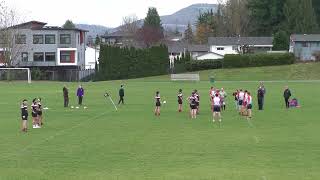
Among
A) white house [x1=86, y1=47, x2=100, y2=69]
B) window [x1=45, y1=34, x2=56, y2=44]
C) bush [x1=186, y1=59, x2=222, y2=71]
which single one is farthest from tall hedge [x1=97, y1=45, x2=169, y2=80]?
white house [x1=86, y1=47, x2=100, y2=69]

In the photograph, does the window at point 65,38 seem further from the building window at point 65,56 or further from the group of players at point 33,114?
the group of players at point 33,114

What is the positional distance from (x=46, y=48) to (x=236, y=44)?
43.9 m

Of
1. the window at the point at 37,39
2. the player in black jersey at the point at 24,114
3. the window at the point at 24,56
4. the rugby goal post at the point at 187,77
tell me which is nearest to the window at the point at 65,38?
the window at the point at 37,39

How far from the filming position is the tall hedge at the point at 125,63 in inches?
4090

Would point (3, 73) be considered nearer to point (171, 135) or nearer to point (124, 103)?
point (124, 103)

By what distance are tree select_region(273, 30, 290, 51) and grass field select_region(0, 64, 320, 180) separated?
81582 mm

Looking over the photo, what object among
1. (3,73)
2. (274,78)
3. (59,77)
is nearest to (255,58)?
(274,78)

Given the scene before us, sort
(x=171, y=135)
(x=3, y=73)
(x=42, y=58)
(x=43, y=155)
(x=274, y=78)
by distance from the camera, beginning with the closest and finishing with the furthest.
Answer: (x=43, y=155), (x=171, y=135), (x=274, y=78), (x=3, y=73), (x=42, y=58)

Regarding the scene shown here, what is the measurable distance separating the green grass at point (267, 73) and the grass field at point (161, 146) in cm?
4828

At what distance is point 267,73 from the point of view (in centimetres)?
9738

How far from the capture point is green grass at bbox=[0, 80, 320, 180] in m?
21.1

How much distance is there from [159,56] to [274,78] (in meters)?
20.7

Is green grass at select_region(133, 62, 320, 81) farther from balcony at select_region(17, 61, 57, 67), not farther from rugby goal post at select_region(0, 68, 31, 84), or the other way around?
→ balcony at select_region(17, 61, 57, 67)

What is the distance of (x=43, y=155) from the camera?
985 inches
